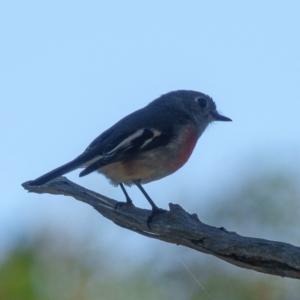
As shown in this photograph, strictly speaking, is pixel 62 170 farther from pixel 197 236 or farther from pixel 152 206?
pixel 197 236

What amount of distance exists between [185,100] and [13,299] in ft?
10.0

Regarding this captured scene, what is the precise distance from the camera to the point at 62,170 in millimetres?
6066

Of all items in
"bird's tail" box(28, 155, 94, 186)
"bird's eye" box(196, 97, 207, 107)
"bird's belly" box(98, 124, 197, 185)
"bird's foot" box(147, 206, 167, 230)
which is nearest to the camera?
"bird's foot" box(147, 206, 167, 230)

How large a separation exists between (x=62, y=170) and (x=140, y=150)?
0.90m

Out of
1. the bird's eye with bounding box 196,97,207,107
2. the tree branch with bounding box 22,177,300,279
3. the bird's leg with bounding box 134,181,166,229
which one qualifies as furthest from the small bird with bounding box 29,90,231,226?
the bird's eye with bounding box 196,97,207,107

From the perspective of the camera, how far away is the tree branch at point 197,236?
4.20 meters

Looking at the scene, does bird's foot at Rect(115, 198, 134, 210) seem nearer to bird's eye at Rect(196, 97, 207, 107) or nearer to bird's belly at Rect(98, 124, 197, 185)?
bird's belly at Rect(98, 124, 197, 185)

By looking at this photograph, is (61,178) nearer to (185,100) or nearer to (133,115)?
(133,115)

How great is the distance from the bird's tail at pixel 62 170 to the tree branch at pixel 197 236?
227 mm

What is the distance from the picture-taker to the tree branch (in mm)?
4199

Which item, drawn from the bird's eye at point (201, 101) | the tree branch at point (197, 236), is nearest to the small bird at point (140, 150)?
the tree branch at point (197, 236)

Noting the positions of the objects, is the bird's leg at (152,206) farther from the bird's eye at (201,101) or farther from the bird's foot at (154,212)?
the bird's eye at (201,101)

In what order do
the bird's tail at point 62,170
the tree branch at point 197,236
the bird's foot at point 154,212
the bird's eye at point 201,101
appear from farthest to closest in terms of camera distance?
the bird's eye at point 201,101
the bird's tail at point 62,170
the bird's foot at point 154,212
the tree branch at point 197,236

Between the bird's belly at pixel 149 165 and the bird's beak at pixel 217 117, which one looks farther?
the bird's beak at pixel 217 117
